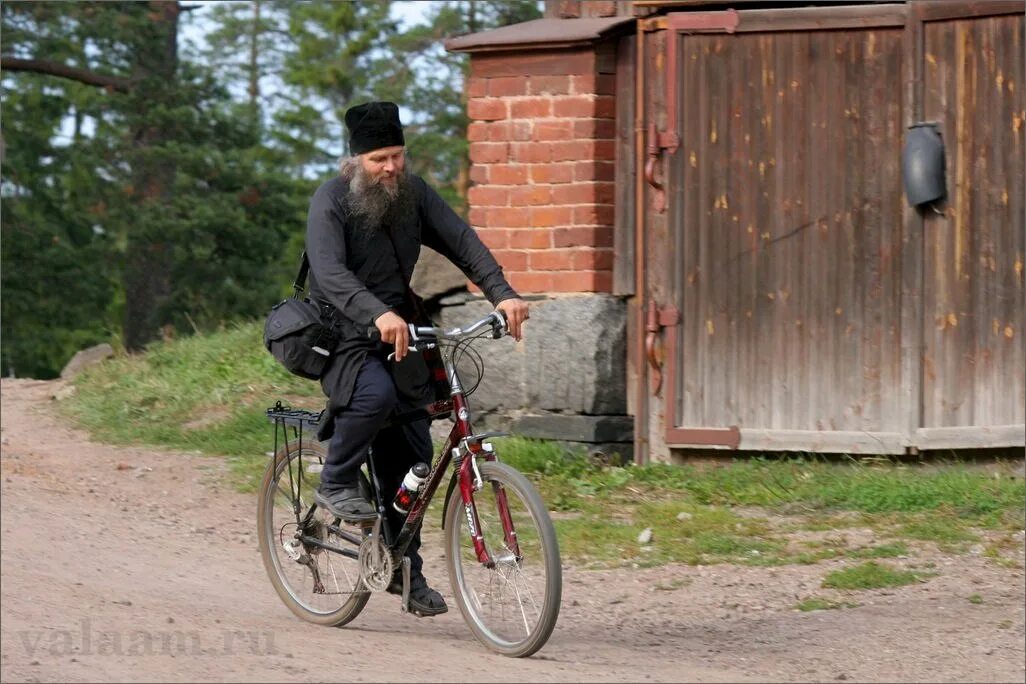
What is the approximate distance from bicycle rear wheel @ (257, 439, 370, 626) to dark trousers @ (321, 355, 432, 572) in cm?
23

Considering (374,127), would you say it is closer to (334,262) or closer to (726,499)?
(334,262)

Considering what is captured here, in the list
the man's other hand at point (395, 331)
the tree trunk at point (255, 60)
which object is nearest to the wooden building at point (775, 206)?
the man's other hand at point (395, 331)

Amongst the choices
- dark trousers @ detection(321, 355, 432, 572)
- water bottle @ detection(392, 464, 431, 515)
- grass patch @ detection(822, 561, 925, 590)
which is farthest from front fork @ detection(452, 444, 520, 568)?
grass patch @ detection(822, 561, 925, 590)

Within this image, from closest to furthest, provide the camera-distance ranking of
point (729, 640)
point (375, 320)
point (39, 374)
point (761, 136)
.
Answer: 1. point (375, 320)
2. point (729, 640)
3. point (761, 136)
4. point (39, 374)

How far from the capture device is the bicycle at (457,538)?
5.17 metres

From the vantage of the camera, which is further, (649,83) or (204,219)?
(204,219)

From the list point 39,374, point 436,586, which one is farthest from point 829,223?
point 39,374

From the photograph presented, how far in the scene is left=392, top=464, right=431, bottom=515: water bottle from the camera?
18.2ft

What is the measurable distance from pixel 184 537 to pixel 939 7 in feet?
16.2

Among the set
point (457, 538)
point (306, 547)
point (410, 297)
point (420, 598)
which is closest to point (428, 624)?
point (420, 598)

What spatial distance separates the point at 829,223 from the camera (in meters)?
8.49

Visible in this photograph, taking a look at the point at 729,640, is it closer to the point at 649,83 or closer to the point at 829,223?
the point at 829,223

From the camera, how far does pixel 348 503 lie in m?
5.63
